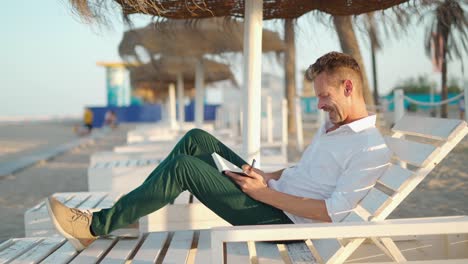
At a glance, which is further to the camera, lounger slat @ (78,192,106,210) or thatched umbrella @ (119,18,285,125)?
thatched umbrella @ (119,18,285,125)

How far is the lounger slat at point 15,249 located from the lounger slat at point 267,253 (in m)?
1.24

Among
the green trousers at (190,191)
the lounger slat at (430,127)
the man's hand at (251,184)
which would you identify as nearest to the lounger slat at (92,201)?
the green trousers at (190,191)

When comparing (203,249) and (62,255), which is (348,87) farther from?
(62,255)

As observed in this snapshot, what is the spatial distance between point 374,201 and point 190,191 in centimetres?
84

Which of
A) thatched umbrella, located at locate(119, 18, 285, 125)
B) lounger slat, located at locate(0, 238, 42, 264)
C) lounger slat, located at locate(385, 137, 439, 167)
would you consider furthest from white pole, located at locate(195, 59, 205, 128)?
lounger slat, located at locate(385, 137, 439, 167)

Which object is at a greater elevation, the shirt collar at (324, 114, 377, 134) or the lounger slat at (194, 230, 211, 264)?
the shirt collar at (324, 114, 377, 134)

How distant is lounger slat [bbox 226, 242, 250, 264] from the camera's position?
7.38 feet

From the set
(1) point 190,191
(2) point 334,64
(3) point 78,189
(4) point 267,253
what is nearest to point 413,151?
(2) point 334,64

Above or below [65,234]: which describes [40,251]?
below

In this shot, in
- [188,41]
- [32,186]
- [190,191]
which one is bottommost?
[32,186]

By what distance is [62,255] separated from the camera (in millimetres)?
2594

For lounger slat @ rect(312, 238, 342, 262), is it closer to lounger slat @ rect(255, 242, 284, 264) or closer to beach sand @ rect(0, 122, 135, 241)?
lounger slat @ rect(255, 242, 284, 264)

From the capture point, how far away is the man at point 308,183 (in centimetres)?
228

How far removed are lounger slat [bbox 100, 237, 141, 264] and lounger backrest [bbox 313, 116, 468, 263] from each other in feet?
3.01
